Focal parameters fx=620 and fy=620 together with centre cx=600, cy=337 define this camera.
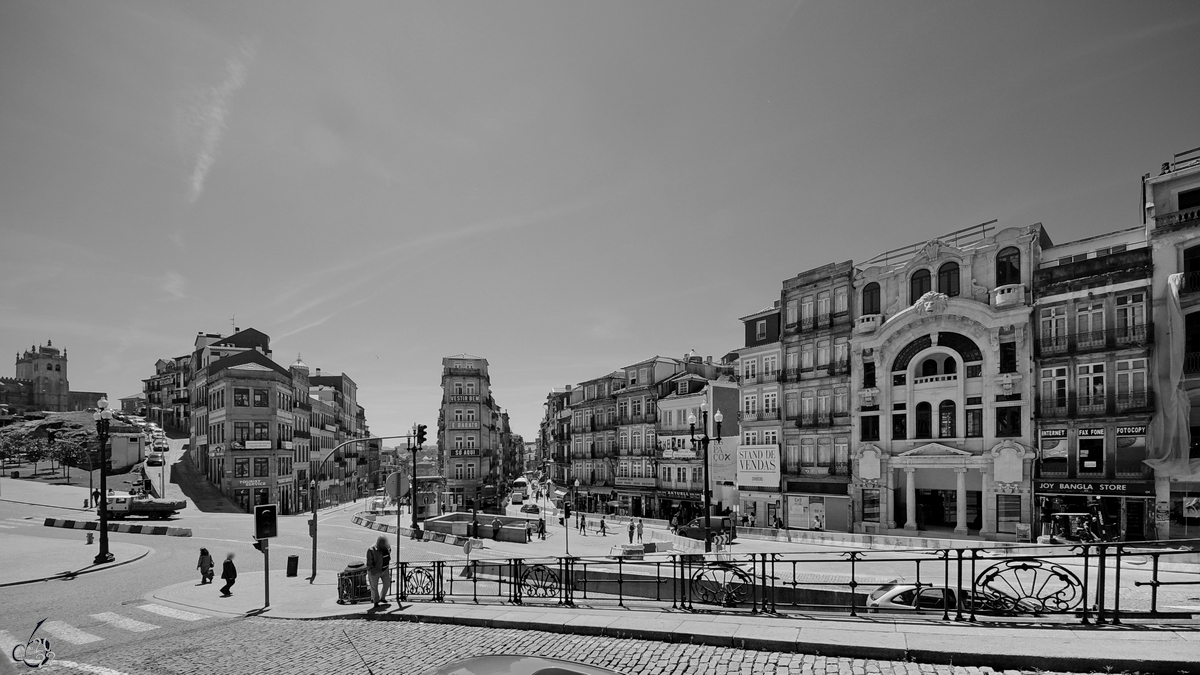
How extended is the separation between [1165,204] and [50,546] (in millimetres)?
55158

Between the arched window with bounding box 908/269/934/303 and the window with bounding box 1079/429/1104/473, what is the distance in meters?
11.4

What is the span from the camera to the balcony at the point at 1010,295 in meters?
34.3

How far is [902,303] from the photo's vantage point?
39500 mm

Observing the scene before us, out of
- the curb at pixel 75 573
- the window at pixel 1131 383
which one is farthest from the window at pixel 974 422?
the curb at pixel 75 573

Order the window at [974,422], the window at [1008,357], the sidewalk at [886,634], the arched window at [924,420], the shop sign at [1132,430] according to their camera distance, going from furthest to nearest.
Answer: the arched window at [924,420], the window at [974,422], the window at [1008,357], the shop sign at [1132,430], the sidewalk at [886,634]

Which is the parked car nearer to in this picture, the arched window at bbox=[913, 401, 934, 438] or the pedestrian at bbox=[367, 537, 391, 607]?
the arched window at bbox=[913, 401, 934, 438]

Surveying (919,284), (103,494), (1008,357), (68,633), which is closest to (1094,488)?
(1008,357)

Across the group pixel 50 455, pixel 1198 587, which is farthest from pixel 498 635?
pixel 50 455

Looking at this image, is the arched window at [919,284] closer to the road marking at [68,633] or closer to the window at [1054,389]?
the window at [1054,389]

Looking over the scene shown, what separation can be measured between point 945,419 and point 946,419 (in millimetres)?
60

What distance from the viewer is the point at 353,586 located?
55.7 feet

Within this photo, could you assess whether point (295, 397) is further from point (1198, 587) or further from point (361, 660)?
point (1198, 587)

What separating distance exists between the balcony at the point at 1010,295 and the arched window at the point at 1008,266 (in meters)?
0.61

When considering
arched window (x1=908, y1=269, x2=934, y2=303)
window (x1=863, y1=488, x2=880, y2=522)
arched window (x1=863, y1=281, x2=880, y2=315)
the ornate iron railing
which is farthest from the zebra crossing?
arched window (x1=908, y1=269, x2=934, y2=303)
